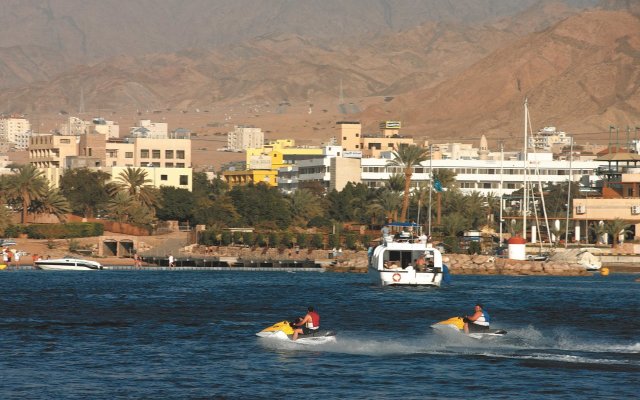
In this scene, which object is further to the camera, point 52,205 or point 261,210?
point 261,210

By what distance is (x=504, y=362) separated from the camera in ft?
207

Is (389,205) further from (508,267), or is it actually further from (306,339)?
(306,339)

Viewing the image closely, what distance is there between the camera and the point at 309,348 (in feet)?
217

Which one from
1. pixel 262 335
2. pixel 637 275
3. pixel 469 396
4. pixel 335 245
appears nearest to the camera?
pixel 469 396

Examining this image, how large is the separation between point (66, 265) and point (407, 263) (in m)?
55.0

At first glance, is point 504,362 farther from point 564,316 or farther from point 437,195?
point 437,195

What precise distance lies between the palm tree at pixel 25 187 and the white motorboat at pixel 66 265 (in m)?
26.0

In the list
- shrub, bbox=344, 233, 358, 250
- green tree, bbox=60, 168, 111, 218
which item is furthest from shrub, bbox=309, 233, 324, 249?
green tree, bbox=60, 168, 111, 218

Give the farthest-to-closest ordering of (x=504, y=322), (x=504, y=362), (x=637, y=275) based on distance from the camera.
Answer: (x=637, y=275) < (x=504, y=322) < (x=504, y=362)

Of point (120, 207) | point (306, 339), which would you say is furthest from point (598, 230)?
point (306, 339)

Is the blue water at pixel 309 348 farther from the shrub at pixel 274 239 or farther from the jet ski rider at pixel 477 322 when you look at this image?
the shrub at pixel 274 239

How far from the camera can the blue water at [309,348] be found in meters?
55.7

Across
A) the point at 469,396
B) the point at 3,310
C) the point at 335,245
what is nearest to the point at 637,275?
the point at 335,245

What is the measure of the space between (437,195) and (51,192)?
179ft
